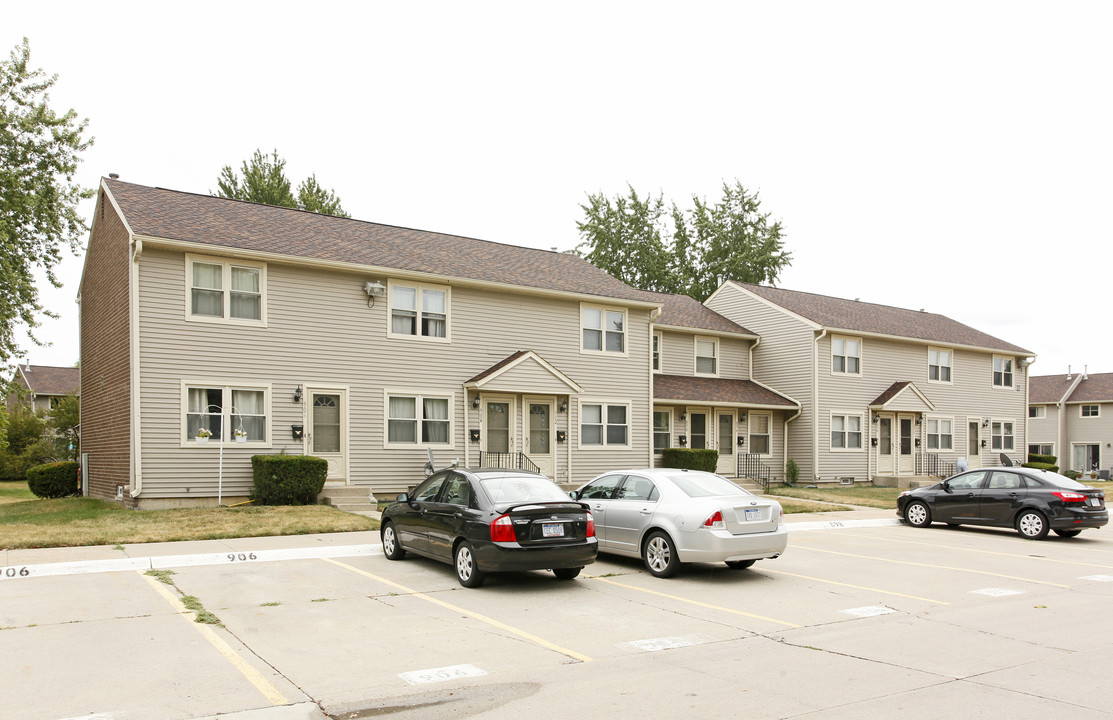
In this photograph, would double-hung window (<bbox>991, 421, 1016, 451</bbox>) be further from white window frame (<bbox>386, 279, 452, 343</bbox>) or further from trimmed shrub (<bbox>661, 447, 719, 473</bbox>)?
white window frame (<bbox>386, 279, 452, 343</bbox>)

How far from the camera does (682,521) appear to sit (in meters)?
10.9

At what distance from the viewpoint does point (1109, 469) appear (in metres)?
49.3

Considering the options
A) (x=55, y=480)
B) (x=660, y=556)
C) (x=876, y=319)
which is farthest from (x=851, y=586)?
(x=876, y=319)

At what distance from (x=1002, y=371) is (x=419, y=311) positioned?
92.9 ft

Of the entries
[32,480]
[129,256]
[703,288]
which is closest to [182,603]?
[129,256]

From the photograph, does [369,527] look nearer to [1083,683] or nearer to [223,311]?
[223,311]

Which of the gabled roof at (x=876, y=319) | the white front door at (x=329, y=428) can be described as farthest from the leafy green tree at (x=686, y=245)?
the white front door at (x=329, y=428)

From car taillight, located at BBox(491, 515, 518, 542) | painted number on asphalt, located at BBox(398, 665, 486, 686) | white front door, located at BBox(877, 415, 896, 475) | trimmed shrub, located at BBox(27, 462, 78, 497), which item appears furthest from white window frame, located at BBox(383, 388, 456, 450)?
white front door, located at BBox(877, 415, 896, 475)

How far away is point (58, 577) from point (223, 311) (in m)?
8.98

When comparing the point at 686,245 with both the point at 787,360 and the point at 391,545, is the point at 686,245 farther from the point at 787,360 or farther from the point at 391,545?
the point at 391,545

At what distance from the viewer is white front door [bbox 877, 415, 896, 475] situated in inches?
1246

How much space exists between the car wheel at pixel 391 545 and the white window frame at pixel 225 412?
7635 millimetres

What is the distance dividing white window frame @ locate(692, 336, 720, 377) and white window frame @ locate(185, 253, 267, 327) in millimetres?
16068

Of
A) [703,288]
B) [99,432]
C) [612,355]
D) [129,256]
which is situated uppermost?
[703,288]
